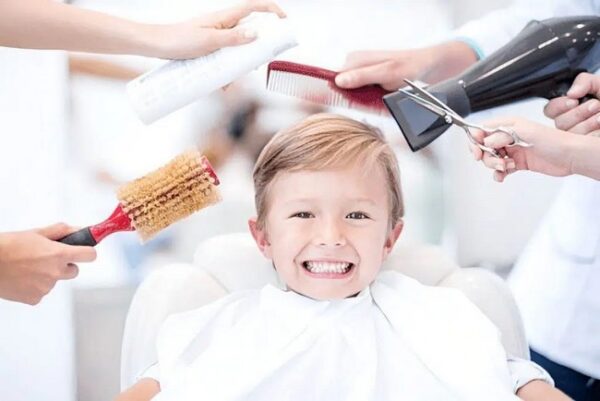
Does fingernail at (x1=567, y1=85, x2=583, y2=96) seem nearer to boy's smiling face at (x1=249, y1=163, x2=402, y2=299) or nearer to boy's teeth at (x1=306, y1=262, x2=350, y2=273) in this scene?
boy's smiling face at (x1=249, y1=163, x2=402, y2=299)

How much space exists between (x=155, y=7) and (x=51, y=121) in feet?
1.11

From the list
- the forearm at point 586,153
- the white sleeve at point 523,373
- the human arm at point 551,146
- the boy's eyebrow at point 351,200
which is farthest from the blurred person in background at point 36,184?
the white sleeve at point 523,373

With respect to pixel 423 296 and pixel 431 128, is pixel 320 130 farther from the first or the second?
pixel 423 296

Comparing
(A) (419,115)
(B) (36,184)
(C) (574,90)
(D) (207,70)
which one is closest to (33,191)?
(B) (36,184)

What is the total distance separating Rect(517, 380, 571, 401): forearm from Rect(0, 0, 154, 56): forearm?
85 cm

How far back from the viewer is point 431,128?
1.27 metres

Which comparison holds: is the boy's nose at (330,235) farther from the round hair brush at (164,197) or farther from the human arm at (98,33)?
the human arm at (98,33)

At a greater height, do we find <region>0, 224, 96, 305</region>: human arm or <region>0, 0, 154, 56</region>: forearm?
<region>0, 0, 154, 56</region>: forearm

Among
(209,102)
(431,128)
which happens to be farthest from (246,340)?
(209,102)

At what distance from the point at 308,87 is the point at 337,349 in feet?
1.56

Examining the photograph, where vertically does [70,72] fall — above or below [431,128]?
above

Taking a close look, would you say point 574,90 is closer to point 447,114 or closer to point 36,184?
point 447,114

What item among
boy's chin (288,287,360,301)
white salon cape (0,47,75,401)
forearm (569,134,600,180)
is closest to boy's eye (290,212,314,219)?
boy's chin (288,287,360,301)

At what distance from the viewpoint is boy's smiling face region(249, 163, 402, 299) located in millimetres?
1328
